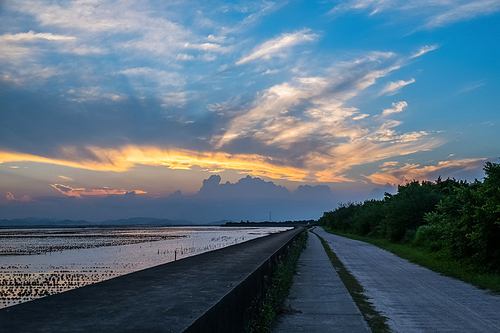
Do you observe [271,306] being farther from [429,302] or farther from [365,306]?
[429,302]

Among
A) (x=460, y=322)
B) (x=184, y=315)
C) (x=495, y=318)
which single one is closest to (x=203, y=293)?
(x=184, y=315)

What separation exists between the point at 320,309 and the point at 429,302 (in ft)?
11.6

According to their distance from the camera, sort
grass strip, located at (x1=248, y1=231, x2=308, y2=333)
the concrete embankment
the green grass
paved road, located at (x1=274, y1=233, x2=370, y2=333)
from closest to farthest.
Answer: the concrete embankment, grass strip, located at (x1=248, y1=231, x2=308, y2=333), paved road, located at (x1=274, y1=233, x2=370, y2=333), the green grass

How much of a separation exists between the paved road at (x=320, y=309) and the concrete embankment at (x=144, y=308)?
5.30 feet

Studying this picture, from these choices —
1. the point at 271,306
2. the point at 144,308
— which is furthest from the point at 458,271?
the point at 144,308

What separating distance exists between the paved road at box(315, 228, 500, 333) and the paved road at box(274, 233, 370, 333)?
2.81 feet

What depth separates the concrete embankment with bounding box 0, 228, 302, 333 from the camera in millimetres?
4328

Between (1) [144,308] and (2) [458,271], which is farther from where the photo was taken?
(2) [458,271]

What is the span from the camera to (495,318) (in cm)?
966

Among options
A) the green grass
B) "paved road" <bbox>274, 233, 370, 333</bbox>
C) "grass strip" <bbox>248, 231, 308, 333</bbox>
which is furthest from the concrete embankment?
the green grass

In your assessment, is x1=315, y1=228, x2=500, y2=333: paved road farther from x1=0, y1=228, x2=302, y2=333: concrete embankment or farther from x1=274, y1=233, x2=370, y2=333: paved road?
x1=0, y1=228, x2=302, y2=333: concrete embankment

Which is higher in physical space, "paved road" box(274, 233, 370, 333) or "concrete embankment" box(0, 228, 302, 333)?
"concrete embankment" box(0, 228, 302, 333)

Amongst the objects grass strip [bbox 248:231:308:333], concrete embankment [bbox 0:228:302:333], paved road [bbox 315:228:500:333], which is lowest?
paved road [bbox 315:228:500:333]

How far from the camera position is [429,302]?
11.8m
